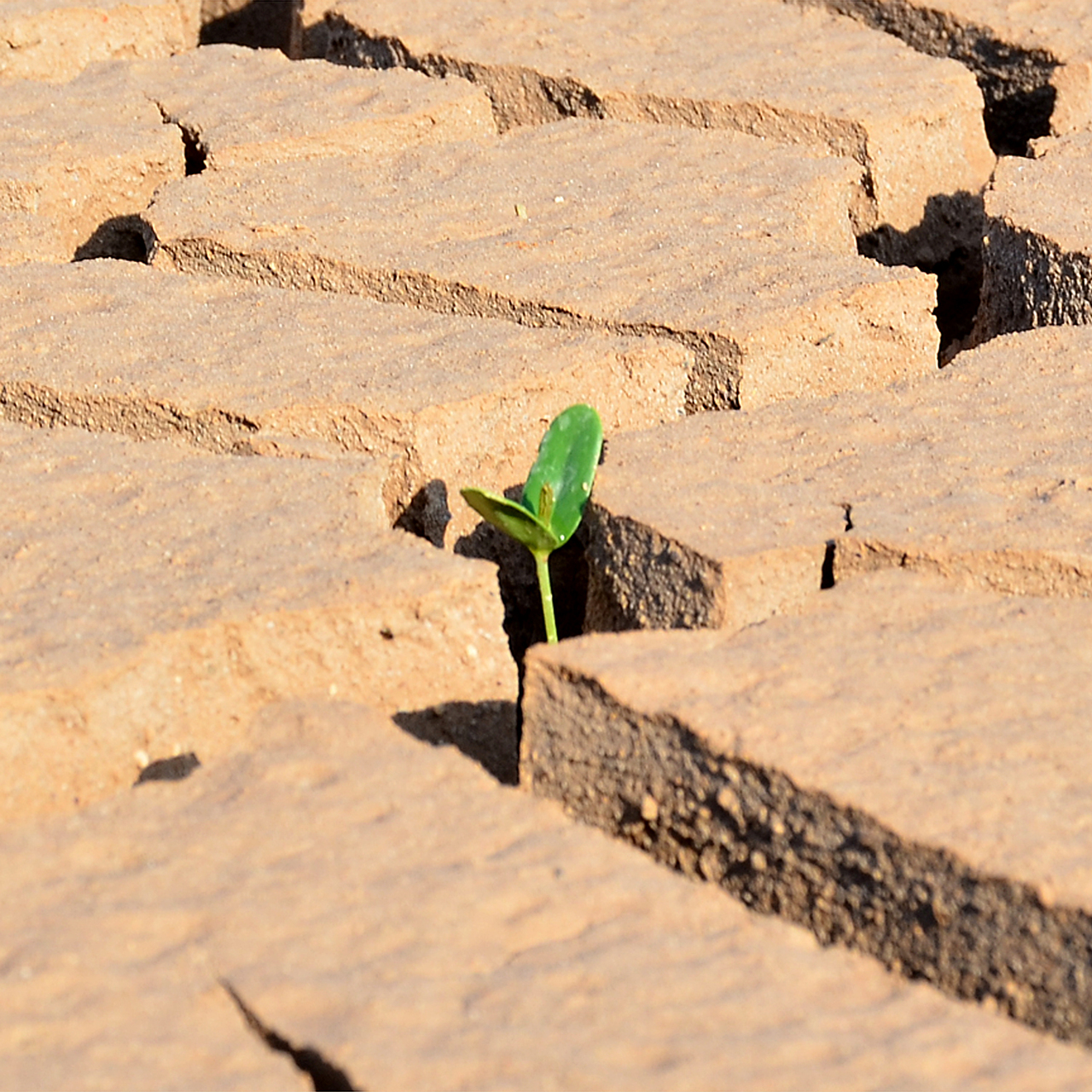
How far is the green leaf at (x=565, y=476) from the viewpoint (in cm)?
240

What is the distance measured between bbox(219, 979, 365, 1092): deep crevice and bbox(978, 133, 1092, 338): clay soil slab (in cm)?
188

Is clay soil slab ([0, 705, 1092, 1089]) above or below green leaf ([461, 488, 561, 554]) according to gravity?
below

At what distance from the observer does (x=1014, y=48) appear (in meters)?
3.88

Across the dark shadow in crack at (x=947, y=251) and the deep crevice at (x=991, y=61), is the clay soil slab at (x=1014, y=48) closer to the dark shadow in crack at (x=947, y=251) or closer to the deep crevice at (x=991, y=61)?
the deep crevice at (x=991, y=61)

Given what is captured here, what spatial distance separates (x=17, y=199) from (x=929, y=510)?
1.85 metres

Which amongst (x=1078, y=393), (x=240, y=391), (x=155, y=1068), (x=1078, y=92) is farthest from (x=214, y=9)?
(x=155, y=1068)

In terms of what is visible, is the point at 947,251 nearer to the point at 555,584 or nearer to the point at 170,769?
the point at 555,584

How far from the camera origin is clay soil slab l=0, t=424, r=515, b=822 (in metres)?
1.97

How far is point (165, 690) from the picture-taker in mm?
2018

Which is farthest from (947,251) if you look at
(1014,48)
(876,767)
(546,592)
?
(876,767)

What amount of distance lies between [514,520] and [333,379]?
1.36 ft

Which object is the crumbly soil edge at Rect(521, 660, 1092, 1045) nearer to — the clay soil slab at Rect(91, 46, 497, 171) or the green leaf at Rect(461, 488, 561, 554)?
the green leaf at Rect(461, 488, 561, 554)

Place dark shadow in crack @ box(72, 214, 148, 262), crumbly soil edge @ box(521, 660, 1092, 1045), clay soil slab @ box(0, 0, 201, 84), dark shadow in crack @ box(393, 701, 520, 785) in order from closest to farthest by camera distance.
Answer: crumbly soil edge @ box(521, 660, 1092, 1045), dark shadow in crack @ box(393, 701, 520, 785), dark shadow in crack @ box(72, 214, 148, 262), clay soil slab @ box(0, 0, 201, 84)

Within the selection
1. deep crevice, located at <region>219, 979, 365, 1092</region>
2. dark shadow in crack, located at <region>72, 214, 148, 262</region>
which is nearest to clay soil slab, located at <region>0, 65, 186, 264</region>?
dark shadow in crack, located at <region>72, 214, 148, 262</region>
